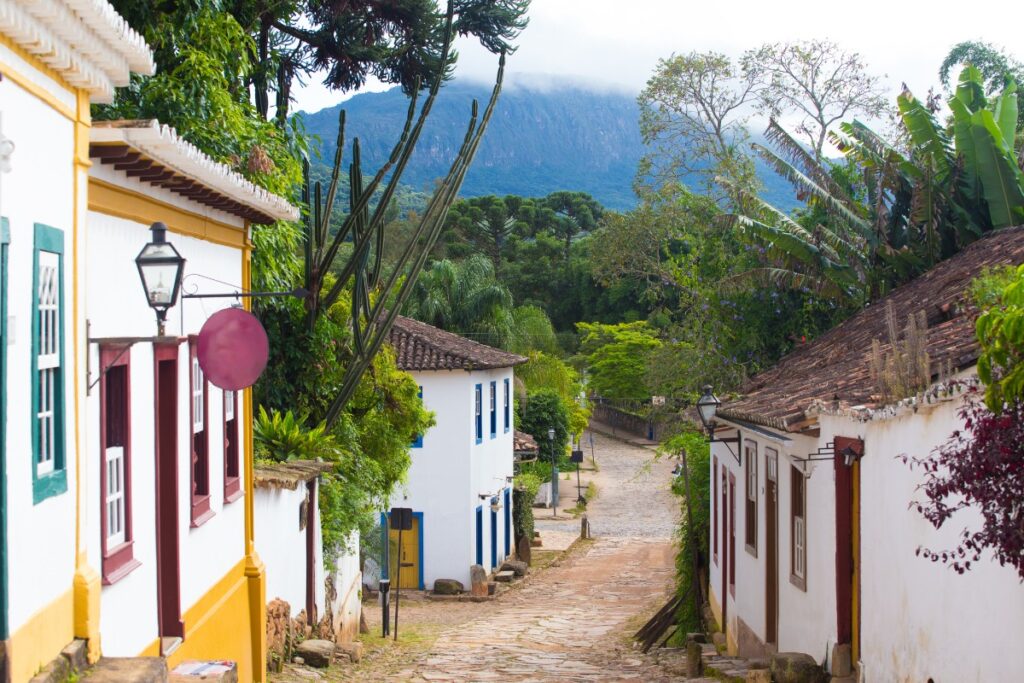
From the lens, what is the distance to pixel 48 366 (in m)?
6.40

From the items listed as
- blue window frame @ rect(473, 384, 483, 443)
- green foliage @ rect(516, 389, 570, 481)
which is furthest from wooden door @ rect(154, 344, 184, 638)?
green foliage @ rect(516, 389, 570, 481)

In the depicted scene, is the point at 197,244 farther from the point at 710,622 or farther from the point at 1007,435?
the point at 710,622

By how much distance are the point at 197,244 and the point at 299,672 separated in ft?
19.8

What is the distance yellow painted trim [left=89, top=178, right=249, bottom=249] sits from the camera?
783 cm

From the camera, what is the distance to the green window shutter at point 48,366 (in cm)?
610

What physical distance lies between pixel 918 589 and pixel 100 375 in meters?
5.49

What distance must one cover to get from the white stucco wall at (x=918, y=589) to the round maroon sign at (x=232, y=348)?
4489 mm

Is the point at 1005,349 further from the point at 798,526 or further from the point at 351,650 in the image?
the point at 351,650

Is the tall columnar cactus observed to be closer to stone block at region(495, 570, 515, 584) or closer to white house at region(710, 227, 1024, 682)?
white house at region(710, 227, 1024, 682)

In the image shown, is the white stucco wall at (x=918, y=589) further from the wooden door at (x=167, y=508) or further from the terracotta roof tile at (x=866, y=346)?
the wooden door at (x=167, y=508)

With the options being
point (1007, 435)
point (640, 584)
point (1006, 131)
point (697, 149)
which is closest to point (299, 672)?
point (1007, 435)

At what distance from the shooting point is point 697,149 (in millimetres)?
34031

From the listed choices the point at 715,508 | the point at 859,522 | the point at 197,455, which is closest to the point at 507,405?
the point at 715,508

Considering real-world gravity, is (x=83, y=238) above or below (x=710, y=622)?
above
